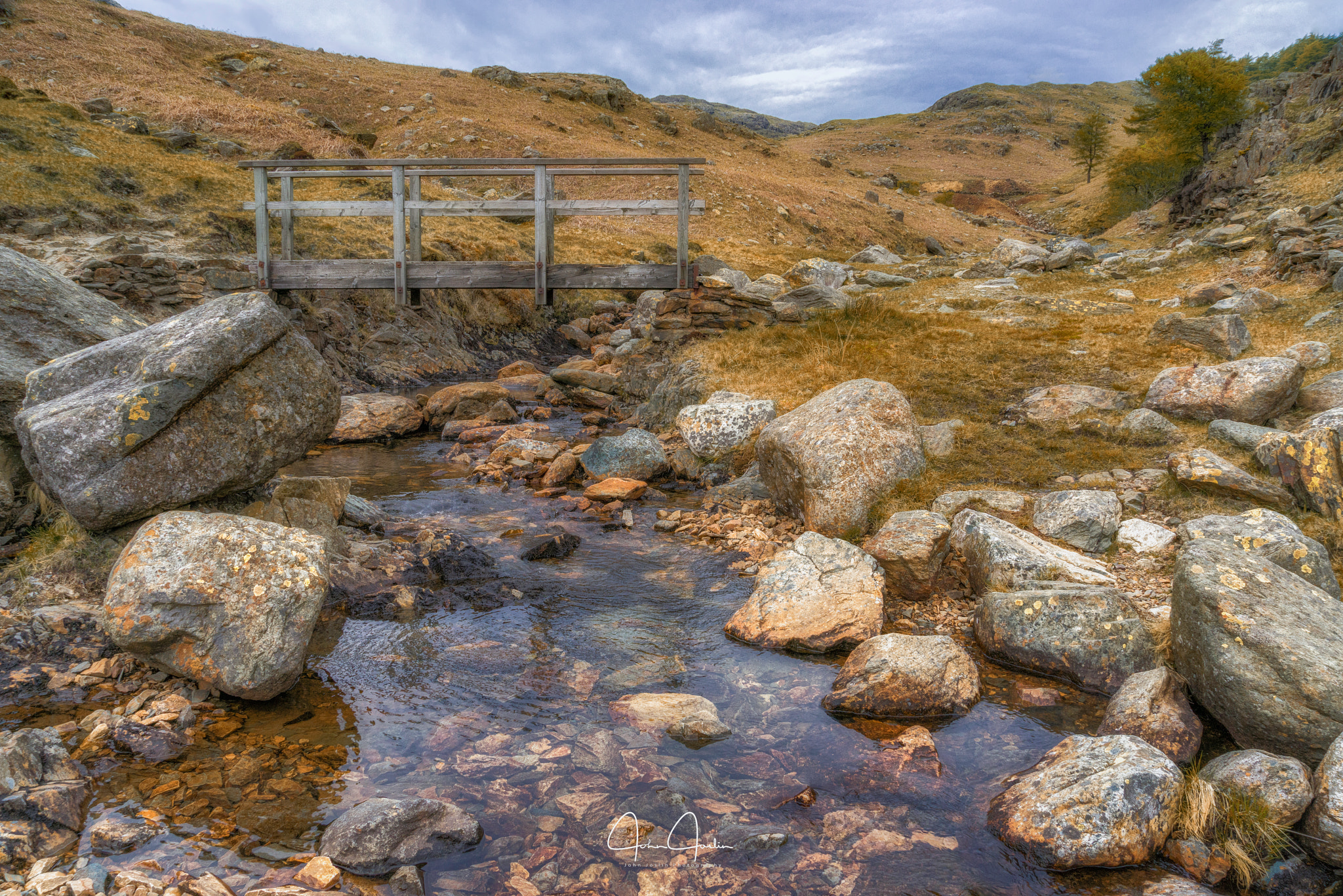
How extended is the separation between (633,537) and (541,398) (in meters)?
8.12

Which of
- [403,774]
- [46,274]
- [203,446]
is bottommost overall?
[403,774]

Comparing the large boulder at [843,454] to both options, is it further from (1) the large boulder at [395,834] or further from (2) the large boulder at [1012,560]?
(1) the large boulder at [395,834]

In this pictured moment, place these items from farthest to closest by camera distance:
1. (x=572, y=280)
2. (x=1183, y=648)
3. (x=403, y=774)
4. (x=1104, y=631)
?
1. (x=572, y=280)
2. (x=1104, y=631)
3. (x=1183, y=648)
4. (x=403, y=774)

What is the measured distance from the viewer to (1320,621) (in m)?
5.15

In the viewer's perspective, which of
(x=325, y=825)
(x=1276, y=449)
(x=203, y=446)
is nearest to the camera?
(x=325, y=825)

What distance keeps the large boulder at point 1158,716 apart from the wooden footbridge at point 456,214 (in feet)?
35.5

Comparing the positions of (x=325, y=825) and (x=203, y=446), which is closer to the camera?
(x=325, y=825)

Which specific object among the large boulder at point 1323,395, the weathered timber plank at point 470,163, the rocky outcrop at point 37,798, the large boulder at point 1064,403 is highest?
the weathered timber plank at point 470,163

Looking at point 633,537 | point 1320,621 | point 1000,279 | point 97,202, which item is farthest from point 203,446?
point 1000,279

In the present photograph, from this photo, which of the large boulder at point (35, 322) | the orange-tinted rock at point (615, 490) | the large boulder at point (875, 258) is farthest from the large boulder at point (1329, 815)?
the large boulder at point (875, 258)

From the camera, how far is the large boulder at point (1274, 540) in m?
6.06

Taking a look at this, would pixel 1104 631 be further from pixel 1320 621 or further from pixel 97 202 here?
pixel 97 202

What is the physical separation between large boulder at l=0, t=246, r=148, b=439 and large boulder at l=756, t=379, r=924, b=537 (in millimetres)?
7915

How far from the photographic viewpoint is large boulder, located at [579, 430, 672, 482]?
11.3 metres
